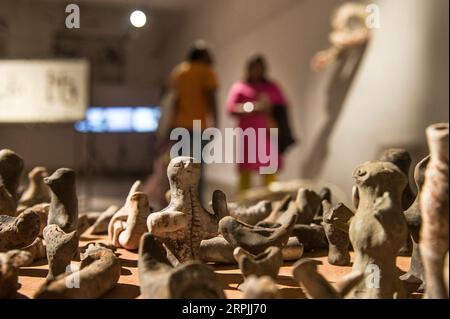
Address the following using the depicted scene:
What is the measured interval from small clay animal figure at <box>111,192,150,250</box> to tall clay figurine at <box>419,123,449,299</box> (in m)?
0.82

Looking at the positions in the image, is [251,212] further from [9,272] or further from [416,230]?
[9,272]

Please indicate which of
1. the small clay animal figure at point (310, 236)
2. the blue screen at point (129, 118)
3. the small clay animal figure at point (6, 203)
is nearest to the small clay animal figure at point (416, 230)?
the small clay animal figure at point (310, 236)

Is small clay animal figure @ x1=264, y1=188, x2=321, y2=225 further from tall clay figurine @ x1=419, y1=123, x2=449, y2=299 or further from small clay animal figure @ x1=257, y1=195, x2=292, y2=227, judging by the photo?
tall clay figurine @ x1=419, y1=123, x2=449, y2=299

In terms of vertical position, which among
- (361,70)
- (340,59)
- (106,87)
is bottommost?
(361,70)

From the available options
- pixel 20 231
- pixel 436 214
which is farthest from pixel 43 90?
pixel 436 214

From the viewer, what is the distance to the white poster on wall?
2791mm

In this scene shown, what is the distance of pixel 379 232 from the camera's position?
1016 mm

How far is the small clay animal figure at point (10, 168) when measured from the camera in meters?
1.46

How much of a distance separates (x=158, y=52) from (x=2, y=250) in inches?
266

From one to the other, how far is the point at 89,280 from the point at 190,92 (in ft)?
7.79

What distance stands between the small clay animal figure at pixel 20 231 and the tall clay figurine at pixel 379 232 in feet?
2.61

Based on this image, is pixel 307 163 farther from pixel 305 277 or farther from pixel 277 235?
pixel 305 277

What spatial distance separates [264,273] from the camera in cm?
109
